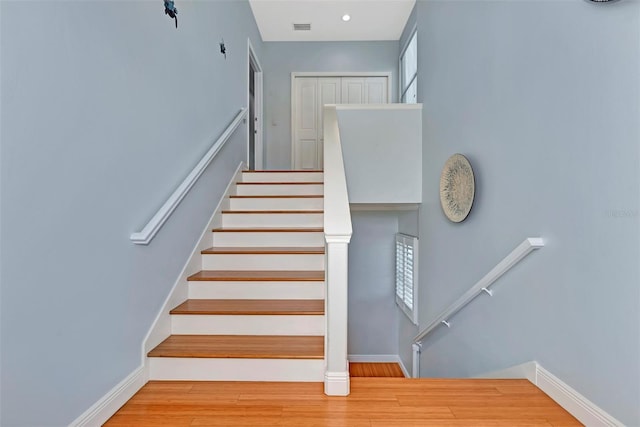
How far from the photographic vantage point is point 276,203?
3453 millimetres

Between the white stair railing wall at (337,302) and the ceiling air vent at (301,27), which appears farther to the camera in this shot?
the ceiling air vent at (301,27)

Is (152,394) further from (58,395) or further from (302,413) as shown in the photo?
(302,413)

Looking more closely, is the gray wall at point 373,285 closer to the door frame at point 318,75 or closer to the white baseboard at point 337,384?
the door frame at point 318,75

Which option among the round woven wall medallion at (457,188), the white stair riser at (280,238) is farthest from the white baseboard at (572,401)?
the white stair riser at (280,238)

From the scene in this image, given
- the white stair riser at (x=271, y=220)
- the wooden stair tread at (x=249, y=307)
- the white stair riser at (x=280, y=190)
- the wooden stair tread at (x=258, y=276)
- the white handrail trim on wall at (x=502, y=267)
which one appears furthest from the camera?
the white stair riser at (x=280, y=190)

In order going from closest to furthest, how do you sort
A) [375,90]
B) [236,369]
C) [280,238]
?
[236,369] < [280,238] < [375,90]

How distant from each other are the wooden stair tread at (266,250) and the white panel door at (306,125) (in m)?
3.00

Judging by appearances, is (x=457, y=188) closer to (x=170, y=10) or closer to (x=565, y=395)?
(x=565, y=395)

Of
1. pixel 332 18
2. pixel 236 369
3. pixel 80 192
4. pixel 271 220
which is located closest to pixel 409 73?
pixel 332 18

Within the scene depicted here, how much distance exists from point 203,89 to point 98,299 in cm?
192

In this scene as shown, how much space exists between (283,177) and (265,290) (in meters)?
1.83

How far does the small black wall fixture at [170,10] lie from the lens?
213 centimetres

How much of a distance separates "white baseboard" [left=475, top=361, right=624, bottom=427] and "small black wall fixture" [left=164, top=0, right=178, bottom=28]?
276 cm

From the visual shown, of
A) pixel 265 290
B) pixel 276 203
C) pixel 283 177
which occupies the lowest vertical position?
pixel 265 290
